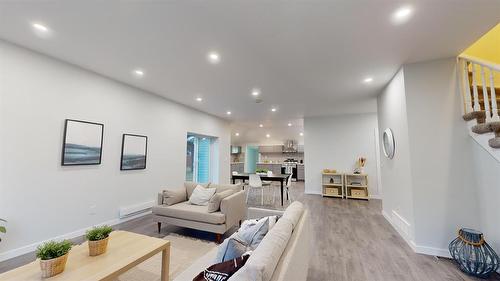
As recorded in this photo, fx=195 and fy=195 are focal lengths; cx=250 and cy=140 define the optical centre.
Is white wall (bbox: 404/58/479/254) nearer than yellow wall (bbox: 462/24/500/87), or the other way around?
white wall (bbox: 404/58/479/254)

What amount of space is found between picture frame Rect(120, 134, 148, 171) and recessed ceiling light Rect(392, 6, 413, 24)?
4.50 m

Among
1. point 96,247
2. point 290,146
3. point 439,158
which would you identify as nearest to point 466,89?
point 439,158

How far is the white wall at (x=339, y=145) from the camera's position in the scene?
6285 mm

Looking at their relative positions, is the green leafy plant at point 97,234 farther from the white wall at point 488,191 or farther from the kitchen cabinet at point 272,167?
the kitchen cabinet at point 272,167

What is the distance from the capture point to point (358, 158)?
20.9 feet

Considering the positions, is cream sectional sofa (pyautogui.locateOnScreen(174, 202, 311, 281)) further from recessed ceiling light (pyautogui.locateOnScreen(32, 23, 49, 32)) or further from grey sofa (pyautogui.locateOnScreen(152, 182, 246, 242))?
recessed ceiling light (pyautogui.locateOnScreen(32, 23, 49, 32))

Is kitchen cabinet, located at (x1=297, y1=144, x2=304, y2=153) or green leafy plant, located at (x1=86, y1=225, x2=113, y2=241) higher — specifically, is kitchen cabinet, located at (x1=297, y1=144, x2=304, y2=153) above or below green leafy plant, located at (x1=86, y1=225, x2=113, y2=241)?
above

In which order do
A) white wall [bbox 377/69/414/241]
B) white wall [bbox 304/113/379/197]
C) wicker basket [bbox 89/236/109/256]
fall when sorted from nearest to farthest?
wicker basket [bbox 89/236/109/256], white wall [bbox 377/69/414/241], white wall [bbox 304/113/379/197]

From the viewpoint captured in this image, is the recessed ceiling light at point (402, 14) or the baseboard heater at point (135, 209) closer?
the recessed ceiling light at point (402, 14)

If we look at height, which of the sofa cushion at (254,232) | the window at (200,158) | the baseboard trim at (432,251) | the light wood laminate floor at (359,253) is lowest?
the light wood laminate floor at (359,253)

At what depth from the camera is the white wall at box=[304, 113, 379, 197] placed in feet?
20.6

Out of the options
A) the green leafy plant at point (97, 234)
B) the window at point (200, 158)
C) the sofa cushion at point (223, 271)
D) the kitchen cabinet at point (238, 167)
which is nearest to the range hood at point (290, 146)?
the kitchen cabinet at point (238, 167)

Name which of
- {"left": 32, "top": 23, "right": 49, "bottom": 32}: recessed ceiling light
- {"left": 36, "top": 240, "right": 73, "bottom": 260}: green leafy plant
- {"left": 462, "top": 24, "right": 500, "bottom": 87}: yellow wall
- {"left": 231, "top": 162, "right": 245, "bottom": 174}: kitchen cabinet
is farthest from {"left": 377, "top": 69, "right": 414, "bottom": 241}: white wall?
{"left": 231, "top": 162, "right": 245, "bottom": 174}: kitchen cabinet

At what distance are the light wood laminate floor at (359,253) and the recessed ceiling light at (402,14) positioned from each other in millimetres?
2719
